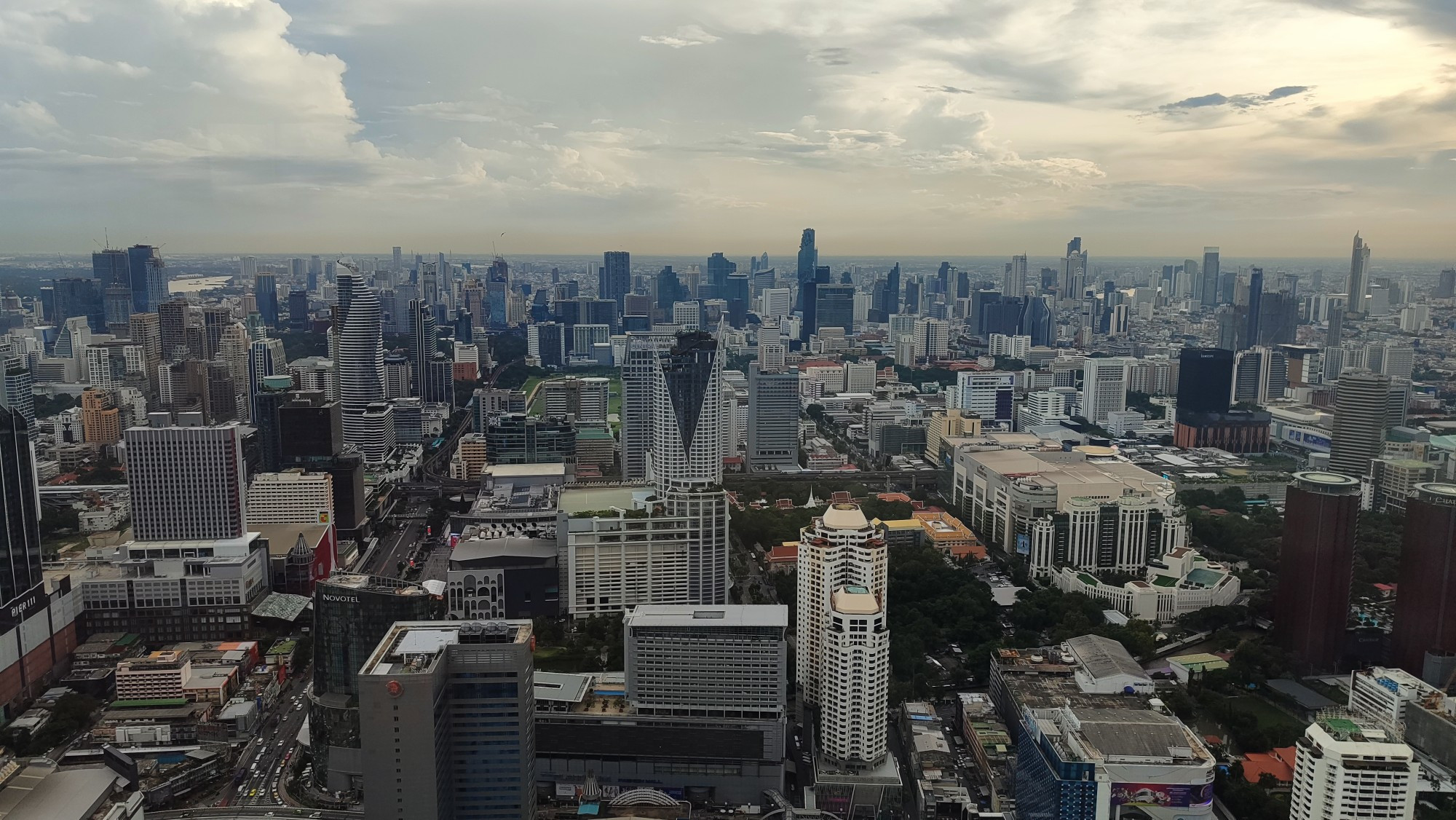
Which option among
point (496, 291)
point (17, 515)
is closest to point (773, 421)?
point (17, 515)

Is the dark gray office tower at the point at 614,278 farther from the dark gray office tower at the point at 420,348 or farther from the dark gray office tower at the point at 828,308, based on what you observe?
the dark gray office tower at the point at 420,348

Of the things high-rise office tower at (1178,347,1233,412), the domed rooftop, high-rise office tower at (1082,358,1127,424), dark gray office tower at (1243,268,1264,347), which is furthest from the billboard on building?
high-rise office tower at (1082,358,1127,424)

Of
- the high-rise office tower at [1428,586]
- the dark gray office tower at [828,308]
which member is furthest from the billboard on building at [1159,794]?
the dark gray office tower at [828,308]

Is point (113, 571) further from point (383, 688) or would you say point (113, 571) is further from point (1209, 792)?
point (1209, 792)

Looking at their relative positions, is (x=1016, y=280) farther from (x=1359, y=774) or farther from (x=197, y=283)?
(x=1359, y=774)

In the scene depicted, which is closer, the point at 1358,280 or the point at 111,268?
the point at 1358,280

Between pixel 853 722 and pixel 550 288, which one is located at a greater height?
pixel 550 288

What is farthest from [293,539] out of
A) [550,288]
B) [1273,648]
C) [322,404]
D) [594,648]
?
[550,288]
